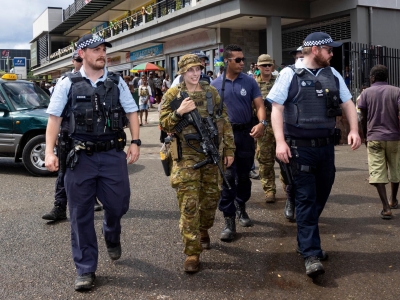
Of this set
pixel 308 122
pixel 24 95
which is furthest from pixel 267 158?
pixel 24 95

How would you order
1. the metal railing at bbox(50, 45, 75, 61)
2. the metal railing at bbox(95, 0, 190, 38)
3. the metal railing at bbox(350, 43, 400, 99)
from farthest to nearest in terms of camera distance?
the metal railing at bbox(50, 45, 75, 61) < the metal railing at bbox(95, 0, 190, 38) < the metal railing at bbox(350, 43, 400, 99)

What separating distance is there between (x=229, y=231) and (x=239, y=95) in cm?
147

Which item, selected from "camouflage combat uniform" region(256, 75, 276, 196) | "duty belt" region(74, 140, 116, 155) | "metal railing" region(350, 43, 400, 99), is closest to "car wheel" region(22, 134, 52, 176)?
"camouflage combat uniform" region(256, 75, 276, 196)

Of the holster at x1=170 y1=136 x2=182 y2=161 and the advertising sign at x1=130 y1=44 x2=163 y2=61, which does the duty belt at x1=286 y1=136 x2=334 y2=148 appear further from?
the advertising sign at x1=130 y1=44 x2=163 y2=61

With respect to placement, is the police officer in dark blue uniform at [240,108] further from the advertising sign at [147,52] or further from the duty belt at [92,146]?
the advertising sign at [147,52]

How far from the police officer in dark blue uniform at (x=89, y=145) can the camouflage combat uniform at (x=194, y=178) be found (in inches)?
18.3

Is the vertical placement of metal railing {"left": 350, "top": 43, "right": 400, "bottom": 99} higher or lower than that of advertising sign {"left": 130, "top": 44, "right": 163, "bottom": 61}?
lower

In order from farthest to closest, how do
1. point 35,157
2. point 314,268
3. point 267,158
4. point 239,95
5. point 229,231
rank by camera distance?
1. point 35,157
2. point 267,158
3. point 239,95
4. point 229,231
5. point 314,268

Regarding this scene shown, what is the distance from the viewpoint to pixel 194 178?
4469mm

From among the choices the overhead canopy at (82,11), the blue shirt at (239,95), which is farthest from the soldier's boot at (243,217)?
the overhead canopy at (82,11)

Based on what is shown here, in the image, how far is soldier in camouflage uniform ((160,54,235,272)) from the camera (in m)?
4.42

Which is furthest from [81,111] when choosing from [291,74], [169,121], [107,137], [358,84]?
[358,84]

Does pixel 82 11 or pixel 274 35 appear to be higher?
pixel 82 11

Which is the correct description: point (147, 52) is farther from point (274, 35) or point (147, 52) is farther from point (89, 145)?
point (89, 145)
